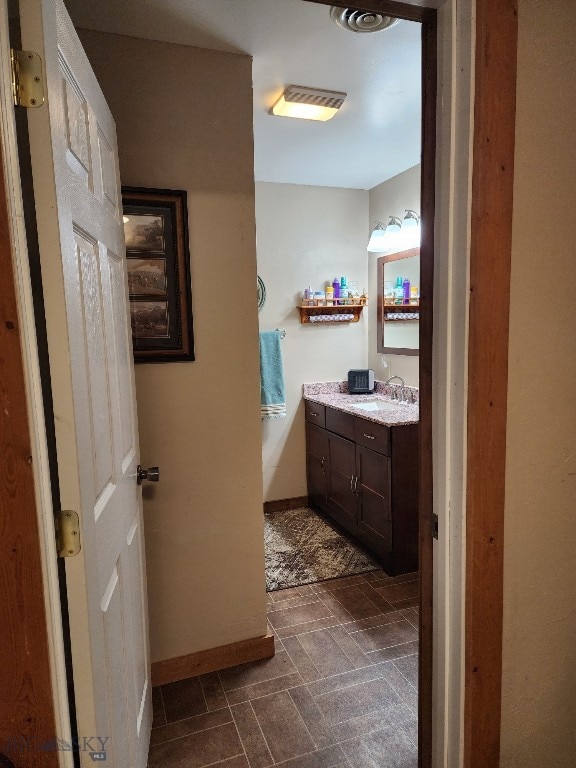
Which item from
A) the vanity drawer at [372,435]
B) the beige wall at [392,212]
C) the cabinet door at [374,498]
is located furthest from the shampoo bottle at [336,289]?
the cabinet door at [374,498]

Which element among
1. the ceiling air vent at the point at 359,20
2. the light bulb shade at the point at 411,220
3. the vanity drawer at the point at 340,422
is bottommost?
the vanity drawer at the point at 340,422

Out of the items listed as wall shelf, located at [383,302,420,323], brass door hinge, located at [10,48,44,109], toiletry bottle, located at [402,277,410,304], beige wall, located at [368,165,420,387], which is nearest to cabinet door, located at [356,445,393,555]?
beige wall, located at [368,165,420,387]

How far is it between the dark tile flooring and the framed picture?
4.60 feet

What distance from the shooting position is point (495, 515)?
108 cm

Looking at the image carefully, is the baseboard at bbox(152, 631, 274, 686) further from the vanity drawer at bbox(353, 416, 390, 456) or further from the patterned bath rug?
the vanity drawer at bbox(353, 416, 390, 456)

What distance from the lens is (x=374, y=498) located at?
2799 millimetres

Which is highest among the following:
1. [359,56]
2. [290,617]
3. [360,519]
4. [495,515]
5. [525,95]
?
[359,56]

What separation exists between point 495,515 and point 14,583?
102 cm

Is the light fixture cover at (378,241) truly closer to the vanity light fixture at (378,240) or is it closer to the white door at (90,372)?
the vanity light fixture at (378,240)

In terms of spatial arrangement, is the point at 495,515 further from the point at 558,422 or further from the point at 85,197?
the point at 85,197

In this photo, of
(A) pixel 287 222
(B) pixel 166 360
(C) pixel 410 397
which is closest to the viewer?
(B) pixel 166 360

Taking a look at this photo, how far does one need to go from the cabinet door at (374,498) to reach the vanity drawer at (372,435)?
39mm

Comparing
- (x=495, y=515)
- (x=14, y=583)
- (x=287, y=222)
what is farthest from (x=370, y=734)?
(x=287, y=222)

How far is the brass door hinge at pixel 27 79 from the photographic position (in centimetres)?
71
